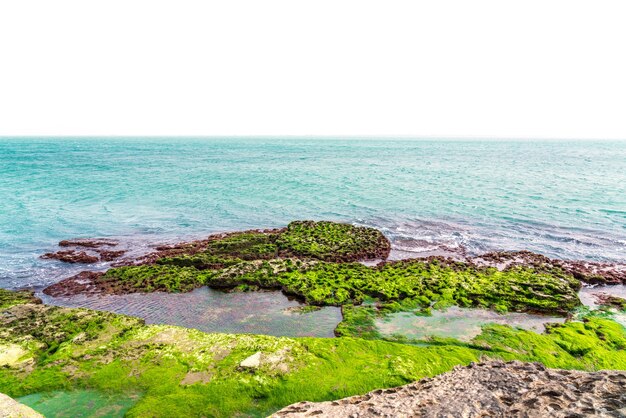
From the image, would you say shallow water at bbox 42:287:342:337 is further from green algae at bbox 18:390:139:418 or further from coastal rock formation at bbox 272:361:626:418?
coastal rock formation at bbox 272:361:626:418

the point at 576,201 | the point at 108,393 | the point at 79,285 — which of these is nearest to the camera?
the point at 108,393

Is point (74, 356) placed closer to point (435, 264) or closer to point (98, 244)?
point (98, 244)

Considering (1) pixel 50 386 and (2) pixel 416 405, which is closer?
(2) pixel 416 405

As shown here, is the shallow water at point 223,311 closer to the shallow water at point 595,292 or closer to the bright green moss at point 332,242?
the bright green moss at point 332,242

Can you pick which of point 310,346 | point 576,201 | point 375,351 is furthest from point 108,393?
point 576,201

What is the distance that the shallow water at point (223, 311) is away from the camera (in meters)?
17.3

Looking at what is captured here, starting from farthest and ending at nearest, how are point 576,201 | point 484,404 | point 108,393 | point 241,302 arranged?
point 576,201 < point 241,302 < point 108,393 < point 484,404

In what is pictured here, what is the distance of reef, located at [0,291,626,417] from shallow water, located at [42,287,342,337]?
5.49 feet

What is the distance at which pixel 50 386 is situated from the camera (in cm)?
1255

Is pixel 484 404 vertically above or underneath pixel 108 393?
above

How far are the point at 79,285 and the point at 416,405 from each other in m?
22.0

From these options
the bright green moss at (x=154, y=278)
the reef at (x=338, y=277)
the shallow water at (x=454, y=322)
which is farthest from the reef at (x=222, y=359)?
the bright green moss at (x=154, y=278)

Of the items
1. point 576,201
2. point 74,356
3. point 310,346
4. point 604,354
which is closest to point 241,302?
point 310,346

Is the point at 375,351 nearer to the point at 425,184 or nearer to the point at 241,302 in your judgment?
the point at 241,302
